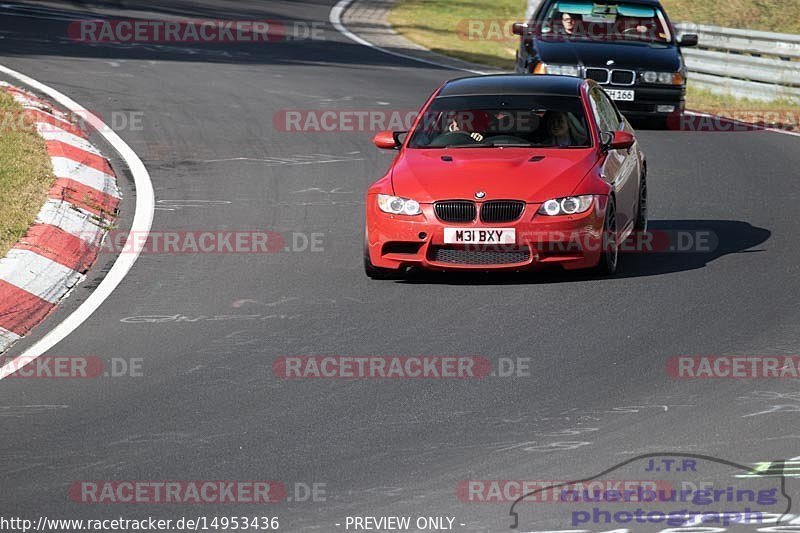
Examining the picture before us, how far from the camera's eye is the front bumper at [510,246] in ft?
34.5

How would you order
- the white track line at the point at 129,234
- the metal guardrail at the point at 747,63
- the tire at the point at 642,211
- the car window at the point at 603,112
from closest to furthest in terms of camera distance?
the white track line at the point at 129,234 < the car window at the point at 603,112 < the tire at the point at 642,211 < the metal guardrail at the point at 747,63

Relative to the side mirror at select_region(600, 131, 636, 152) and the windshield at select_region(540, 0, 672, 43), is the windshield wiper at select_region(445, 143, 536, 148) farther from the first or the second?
the windshield at select_region(540, 0, 672, 43)

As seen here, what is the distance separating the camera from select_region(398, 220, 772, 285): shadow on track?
1088cm

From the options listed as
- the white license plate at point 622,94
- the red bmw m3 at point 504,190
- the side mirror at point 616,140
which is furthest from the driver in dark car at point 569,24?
the side mirror at point 616,140

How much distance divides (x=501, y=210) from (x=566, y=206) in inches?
18.3

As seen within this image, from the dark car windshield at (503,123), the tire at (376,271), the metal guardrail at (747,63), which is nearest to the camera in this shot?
the tire at (376,271)

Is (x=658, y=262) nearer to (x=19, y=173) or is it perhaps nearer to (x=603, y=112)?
(x=603, y=112)

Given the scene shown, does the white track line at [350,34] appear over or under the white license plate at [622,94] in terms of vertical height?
over

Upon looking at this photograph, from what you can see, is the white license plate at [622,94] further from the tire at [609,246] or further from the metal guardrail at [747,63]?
the tire at [609,246]

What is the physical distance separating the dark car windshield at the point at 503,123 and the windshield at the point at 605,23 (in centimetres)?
811

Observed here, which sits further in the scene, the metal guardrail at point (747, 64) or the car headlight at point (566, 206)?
the metal guardrail at point (747, 64)

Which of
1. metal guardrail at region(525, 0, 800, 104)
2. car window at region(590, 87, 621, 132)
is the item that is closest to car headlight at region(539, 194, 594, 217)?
car window at region(590, 87, 621, 132)

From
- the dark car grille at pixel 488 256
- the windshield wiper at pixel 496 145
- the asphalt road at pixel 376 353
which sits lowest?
the asphalt road at pixel 376 353

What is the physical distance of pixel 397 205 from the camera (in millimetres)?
10805
